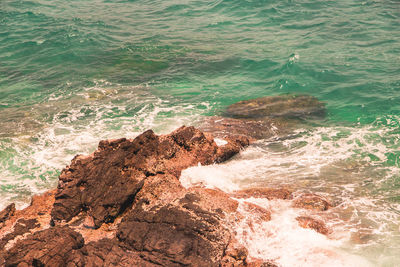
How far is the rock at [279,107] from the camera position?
14.7 meters

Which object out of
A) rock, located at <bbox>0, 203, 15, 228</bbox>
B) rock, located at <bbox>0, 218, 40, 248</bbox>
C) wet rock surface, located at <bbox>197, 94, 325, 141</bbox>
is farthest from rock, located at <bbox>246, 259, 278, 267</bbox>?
wet rock surface, located at <bbox>197, 94, 325, 141</bbox>

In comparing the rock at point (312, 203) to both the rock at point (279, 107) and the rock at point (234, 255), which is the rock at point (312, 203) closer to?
the rock at point (234, 255)

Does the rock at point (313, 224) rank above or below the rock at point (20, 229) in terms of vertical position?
below

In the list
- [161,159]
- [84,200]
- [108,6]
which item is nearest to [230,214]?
[161,159]

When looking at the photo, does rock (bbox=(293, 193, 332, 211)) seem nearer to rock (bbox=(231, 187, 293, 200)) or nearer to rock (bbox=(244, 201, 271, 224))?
rock (bbox=(231, 187, 293, 200))

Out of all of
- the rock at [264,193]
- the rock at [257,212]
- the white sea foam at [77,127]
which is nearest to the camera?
the rock at [257,212]

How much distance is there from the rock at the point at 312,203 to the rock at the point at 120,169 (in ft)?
9.83

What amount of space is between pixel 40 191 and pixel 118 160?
352 centimetres

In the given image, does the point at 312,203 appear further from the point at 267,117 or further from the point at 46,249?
the point at 46,249

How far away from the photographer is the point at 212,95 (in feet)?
56.3

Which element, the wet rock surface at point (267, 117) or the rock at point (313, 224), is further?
the wet rock surface at point (267, 117)

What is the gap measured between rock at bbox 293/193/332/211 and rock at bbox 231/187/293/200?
350 millimetres

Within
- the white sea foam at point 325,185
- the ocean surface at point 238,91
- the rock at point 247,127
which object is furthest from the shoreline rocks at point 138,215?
the rock at point 247,127

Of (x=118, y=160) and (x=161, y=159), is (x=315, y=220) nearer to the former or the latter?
(x=161, y=159)
